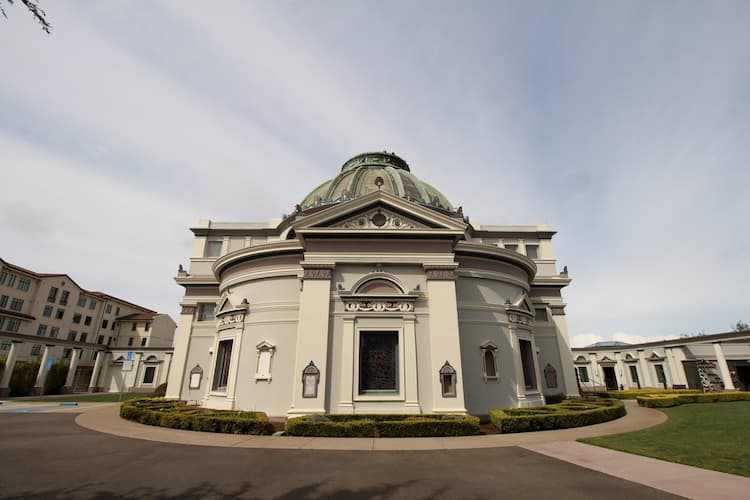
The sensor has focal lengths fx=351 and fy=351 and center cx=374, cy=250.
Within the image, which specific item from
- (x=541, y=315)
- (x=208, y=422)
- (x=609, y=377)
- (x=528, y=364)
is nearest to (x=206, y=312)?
(x=208, y=422)

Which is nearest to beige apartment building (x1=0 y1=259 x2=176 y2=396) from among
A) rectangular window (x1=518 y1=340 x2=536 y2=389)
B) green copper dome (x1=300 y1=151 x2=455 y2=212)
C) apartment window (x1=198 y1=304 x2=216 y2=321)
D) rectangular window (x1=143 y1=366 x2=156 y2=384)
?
rectangular window (x1=143 y1=366 x2=156 y2=384)

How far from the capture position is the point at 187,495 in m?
7.85

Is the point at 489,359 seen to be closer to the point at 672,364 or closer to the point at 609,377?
the point at 672,364

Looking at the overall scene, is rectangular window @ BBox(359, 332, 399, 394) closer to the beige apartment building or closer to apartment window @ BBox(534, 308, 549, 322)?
apartment window @ BBox(534, 308, 549, 322)

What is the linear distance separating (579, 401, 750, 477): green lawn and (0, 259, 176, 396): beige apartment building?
51.3 m

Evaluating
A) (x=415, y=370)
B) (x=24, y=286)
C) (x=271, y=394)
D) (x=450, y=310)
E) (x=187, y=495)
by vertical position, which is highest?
(x=24, y=286)

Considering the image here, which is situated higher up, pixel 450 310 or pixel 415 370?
pixel 450 310

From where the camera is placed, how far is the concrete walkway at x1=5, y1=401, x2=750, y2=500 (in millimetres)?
8312

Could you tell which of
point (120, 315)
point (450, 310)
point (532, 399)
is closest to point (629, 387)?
point (532, 399)

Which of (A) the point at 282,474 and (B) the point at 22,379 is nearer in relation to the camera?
(A) the point at 282,474

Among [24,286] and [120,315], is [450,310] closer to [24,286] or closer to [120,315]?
[24,286]

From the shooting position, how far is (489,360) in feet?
71.2

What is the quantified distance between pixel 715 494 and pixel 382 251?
53.1 ft

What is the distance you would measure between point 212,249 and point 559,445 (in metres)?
32.7
